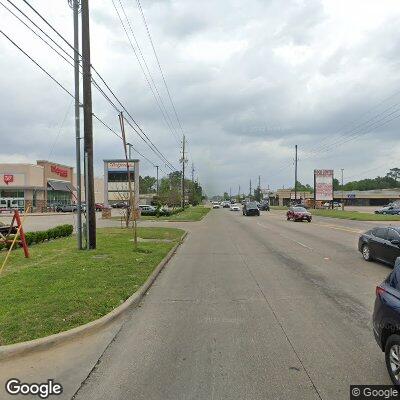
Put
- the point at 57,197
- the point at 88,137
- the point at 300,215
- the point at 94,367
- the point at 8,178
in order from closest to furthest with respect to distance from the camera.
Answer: the point at 94,367, the point at 88,137, the point at 300,215, the point at 8,178, the point at 57,197

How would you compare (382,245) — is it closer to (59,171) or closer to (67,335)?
(67,335)

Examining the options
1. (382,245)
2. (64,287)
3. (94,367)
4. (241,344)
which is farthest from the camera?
(382,245)

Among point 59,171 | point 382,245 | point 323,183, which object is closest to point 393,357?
point 382,245

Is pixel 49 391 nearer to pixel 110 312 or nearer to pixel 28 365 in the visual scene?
pixel 28 365

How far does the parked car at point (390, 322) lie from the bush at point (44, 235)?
52.1 ft

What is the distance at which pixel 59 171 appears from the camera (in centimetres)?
7612

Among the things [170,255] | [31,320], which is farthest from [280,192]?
[31,320]

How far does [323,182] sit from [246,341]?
69.7 metres

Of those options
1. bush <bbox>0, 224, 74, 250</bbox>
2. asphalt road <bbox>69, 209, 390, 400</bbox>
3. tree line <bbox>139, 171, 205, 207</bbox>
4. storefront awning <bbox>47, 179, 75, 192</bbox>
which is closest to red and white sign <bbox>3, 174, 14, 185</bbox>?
storefront awning <bbox>47, 179, 75, 192</bbox>

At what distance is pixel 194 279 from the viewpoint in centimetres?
1155

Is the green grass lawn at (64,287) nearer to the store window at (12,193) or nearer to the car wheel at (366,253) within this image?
the car wheel at (366,253)

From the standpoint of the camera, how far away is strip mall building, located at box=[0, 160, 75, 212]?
215ft

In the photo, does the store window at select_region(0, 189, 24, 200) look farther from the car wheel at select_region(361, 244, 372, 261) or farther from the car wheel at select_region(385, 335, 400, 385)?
the car wheel at select_region(385, 335, 400, 385)

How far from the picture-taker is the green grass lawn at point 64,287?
22.8 ft
